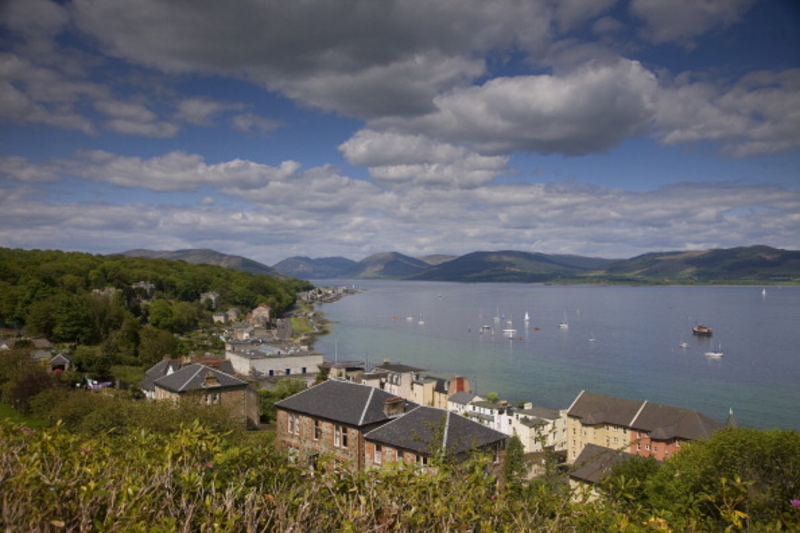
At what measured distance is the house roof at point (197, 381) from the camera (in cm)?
2552

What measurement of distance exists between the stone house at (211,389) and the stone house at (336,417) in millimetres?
6735

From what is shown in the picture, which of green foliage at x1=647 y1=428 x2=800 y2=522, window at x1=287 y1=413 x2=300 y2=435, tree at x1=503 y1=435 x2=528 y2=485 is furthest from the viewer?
tree at x1=503 y1=435 x2=528 y2=485

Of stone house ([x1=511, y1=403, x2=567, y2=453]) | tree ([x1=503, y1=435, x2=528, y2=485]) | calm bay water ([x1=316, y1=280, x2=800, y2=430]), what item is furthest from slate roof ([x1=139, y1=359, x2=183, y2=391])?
calm bay water ([x1=316, y1=280, x2=800, y2=430])

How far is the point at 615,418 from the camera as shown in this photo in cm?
3328

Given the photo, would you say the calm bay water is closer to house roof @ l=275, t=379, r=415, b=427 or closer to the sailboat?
the sailboat

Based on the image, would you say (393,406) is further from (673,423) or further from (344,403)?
(673,423)

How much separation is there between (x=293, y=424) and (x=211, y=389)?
27.1 ft

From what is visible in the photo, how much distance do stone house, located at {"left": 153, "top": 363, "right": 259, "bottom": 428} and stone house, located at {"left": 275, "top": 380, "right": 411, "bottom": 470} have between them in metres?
6.74

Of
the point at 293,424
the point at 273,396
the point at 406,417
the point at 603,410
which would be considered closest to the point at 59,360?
the point at 273,396

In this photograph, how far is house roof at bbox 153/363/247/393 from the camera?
83.7ft

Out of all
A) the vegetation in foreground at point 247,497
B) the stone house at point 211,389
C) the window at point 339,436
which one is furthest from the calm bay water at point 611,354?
the vegetation in foreground at point 247,497

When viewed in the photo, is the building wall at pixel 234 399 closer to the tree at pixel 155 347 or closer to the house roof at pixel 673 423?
the tree at pixel 155 347

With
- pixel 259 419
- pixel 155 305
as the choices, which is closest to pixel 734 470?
pixel 259 419

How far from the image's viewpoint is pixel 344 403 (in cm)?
1844
